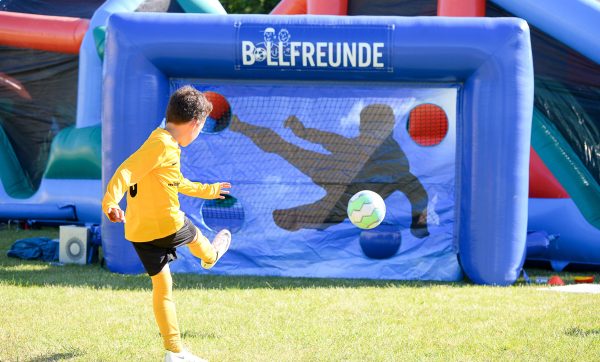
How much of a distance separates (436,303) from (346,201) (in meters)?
→ 1.64

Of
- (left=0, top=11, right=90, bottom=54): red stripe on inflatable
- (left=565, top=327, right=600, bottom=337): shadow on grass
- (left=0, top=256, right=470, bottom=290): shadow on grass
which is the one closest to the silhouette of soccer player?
(left=0, top=256, right=470, bottom=290): shadow on grass

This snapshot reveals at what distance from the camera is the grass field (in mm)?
4016

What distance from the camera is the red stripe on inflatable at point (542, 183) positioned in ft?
24.3

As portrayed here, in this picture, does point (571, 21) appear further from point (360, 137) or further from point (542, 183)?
point (360, 137)

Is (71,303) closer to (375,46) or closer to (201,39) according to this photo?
(201,39)

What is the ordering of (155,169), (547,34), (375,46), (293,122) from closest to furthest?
(155,169)
(375,46)
(293,122)
(547,34)

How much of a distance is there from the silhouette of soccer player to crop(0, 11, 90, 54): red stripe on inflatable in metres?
4.21

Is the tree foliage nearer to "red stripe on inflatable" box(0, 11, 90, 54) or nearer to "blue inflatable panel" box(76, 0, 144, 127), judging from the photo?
"red stripe on inflatable" box(0, 11, 90, 54)

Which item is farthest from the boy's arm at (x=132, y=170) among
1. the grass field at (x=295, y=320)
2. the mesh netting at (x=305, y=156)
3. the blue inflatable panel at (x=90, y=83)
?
the blue inflatable panel at (x=90, y=83)

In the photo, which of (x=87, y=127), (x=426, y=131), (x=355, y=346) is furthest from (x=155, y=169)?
(x=87, y=127)

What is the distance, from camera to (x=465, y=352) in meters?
4.04

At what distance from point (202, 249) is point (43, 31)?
6735 mm

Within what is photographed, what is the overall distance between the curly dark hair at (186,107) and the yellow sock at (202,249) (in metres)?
0.65

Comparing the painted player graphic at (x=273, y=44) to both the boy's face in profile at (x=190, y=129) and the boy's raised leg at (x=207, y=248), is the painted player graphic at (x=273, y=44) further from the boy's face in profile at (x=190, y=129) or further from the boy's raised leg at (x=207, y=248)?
the boy's face in profile at (x=190, y=129)
